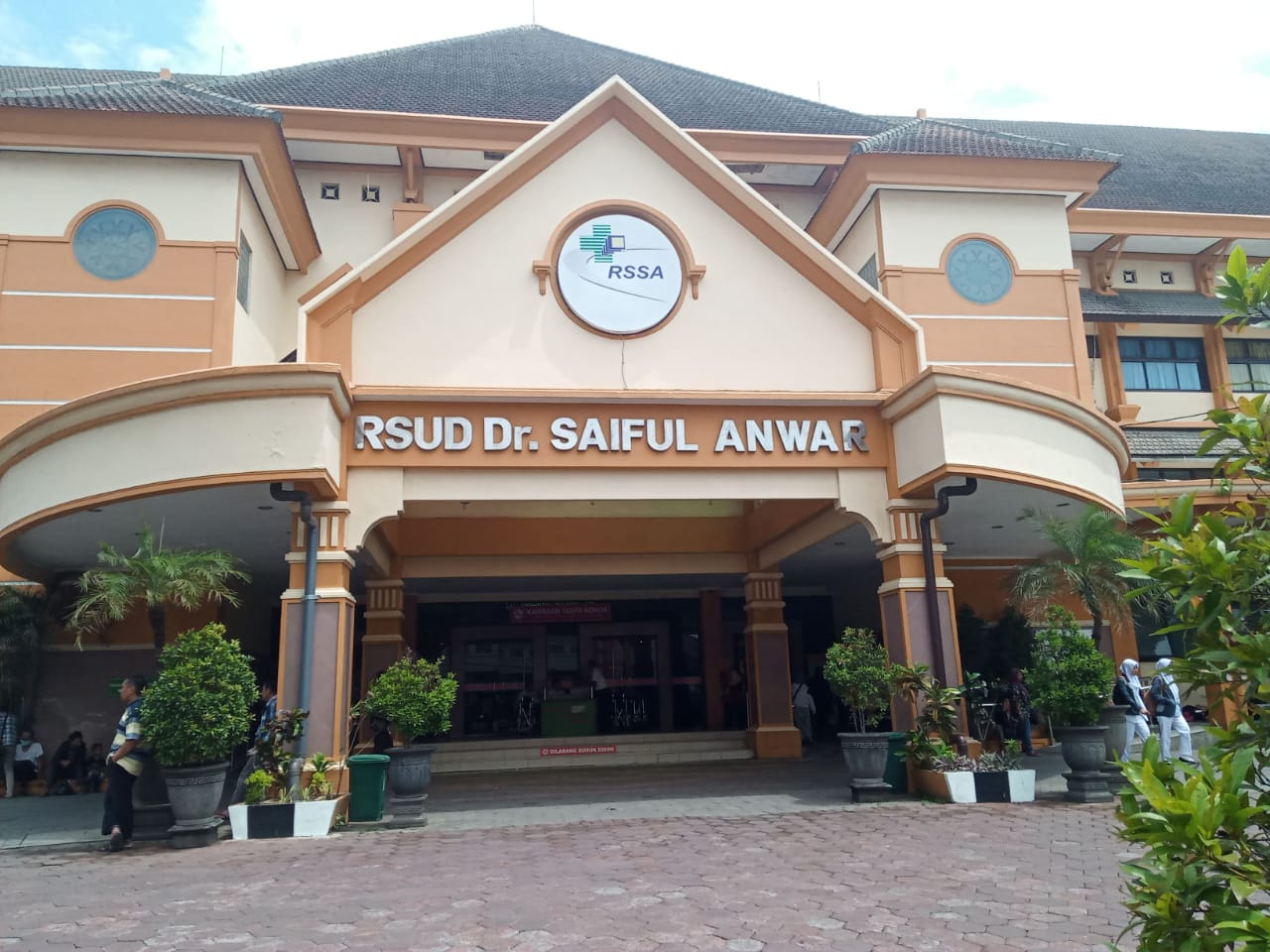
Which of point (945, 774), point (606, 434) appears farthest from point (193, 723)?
point (945, 774)

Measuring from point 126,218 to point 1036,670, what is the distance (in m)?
16.1

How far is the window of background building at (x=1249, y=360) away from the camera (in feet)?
83.8

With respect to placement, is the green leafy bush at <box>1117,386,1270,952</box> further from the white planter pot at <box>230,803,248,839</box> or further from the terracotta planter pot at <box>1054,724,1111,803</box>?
the white planter pot at <box>230,803,248,839</box>

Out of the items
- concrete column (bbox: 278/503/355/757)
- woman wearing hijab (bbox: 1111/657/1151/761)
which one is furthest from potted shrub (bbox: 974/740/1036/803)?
concrete column (bbox: 278/503/355/757)

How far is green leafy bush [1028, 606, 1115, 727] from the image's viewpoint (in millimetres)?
11891

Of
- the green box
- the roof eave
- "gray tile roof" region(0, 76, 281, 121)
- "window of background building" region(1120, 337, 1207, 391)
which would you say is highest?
"gray tile roof" region(0, 76, 281, 121)

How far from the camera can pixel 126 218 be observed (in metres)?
17.5

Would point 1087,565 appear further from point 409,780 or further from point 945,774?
point 409,780

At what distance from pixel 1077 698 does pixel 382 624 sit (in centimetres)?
1120

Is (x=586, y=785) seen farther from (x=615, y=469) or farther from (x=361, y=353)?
(x=361, y=353)

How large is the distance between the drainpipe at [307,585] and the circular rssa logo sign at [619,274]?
167 inches

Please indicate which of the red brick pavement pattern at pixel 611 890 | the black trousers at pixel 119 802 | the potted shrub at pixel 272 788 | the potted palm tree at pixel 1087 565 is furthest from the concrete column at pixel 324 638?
the potted palm tree at pixel 1087 565

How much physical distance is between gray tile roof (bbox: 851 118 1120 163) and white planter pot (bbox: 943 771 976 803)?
1222cm

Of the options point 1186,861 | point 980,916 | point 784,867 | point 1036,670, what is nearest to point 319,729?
point 784,867
